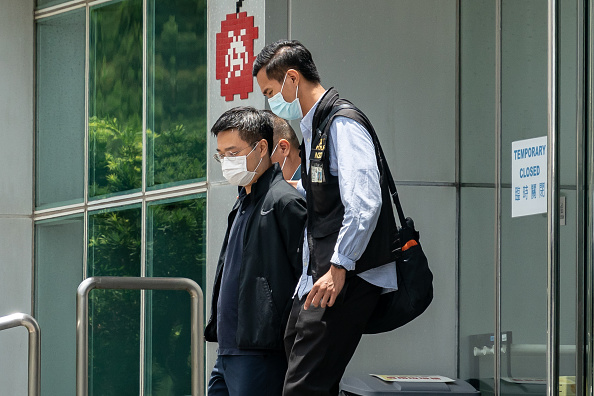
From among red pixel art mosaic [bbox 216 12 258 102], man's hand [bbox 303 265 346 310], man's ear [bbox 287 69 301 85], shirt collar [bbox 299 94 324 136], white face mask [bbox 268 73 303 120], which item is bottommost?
man's hand [bbox 303 265 346 310]

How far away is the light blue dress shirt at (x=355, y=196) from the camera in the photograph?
398 cm

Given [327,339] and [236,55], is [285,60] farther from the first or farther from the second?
[236,55]

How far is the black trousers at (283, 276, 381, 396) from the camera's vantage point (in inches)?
161

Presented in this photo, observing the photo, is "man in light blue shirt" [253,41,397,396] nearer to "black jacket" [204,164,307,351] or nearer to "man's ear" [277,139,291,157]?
"black jacket" [204,164,307,351]

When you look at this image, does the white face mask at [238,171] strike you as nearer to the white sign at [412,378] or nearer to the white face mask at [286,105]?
the white face mask at [286,105]

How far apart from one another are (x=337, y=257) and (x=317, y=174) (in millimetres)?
381

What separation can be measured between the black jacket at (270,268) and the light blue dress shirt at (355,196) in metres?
0.24

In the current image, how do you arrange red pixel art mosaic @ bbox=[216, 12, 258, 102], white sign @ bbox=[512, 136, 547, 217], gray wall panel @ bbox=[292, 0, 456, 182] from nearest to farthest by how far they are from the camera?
white sign @ bbox=[512, 136, 547, 217], gray wall panel @ bbox=[292, 0, 456, 182], red pixel art mosaic @ bbox=[216, 12, 258, 102]

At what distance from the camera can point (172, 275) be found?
8164 millimetres

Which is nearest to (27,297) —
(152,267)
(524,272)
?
(152,267)

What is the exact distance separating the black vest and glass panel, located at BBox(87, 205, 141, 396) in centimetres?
465

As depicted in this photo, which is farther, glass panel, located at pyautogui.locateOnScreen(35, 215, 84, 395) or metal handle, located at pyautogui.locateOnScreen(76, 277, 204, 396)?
glass panel, located at pyautogui.locateOnScreen(35, 215, 84, 395)

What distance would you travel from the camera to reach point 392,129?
6379 millimetres

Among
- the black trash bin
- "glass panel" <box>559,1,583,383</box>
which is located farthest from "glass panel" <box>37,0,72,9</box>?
"glass panel" <box>559,1,583,383</box>
